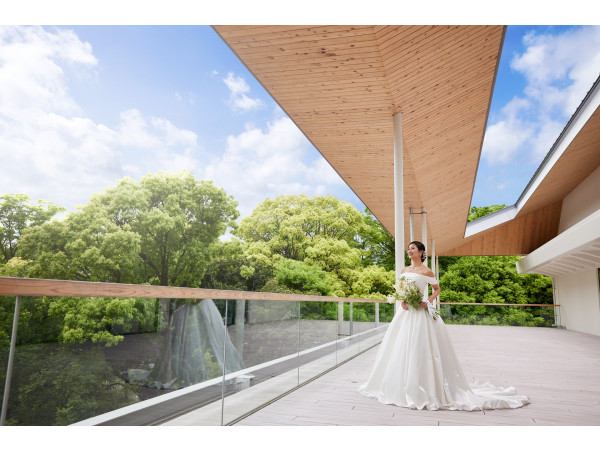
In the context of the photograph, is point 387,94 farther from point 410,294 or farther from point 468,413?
point 468,413

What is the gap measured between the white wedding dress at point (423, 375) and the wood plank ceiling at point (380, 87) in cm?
266

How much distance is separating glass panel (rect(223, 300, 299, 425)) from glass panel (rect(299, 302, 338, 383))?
0.25 meters

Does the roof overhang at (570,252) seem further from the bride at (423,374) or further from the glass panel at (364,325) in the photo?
the bride at (423,374)

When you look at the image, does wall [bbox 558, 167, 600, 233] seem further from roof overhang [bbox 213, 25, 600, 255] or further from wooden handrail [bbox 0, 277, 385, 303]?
wooden handrail [bbox 0, 277, 385, 303]

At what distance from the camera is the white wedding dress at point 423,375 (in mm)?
4047

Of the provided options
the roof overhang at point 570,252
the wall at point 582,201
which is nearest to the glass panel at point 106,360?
the roof overhang at point 570,252

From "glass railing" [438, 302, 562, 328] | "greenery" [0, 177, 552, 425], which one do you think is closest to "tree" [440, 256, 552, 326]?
"greenery" [0, 177, 552, 425]

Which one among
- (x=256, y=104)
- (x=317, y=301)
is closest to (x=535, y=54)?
(x=256, y=104)

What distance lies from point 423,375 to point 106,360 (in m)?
2.95

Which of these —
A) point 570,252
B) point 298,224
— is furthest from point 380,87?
point 298,224

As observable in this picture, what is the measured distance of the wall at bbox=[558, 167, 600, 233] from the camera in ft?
45.9

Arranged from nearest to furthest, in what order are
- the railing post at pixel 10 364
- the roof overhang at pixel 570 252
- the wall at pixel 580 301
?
the railing post at pixel 10 364, the roof overhang at pixel 570 252, the wall at pixel 580 301

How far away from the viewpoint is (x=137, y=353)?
233cm

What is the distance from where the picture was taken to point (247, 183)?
6300cm
